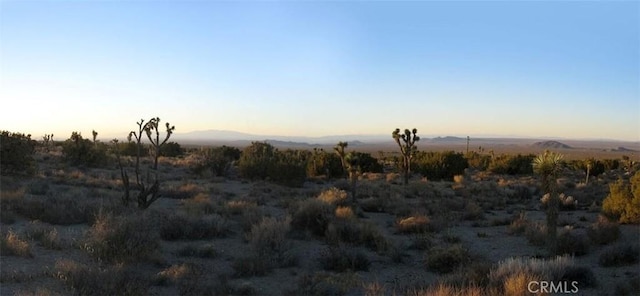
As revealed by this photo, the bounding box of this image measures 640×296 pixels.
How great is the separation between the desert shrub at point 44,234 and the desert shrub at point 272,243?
452cm

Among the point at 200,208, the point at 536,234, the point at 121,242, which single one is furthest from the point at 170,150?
the point at 536,234

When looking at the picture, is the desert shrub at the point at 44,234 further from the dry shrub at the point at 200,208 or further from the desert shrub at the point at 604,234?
the desert shrub at the point at 604,234

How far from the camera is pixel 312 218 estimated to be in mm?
15695

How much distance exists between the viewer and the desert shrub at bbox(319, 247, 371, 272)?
11414 millimetres

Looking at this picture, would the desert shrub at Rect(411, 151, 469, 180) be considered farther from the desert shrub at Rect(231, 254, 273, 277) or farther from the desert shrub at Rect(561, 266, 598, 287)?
the desert shrub at Rect(231, 254, 273, 277)

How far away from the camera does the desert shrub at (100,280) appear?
8297 mm

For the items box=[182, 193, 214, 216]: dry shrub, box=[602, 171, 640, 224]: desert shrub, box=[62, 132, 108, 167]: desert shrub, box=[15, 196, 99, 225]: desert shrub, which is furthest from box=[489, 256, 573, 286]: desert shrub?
box=[62, 132, 108, 167]: desert shrub

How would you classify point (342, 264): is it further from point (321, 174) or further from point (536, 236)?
point (321, 174)

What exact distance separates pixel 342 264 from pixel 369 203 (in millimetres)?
10087

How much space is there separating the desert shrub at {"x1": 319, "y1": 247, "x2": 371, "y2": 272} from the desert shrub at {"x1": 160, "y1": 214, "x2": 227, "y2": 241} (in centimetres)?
388

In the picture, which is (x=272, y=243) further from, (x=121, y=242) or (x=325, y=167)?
(x=325, y=167)

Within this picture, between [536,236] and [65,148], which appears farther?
[65,148]

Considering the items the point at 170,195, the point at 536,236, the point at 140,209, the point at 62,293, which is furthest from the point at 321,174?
the point at 62,293

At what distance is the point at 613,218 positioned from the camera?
17438 mm
